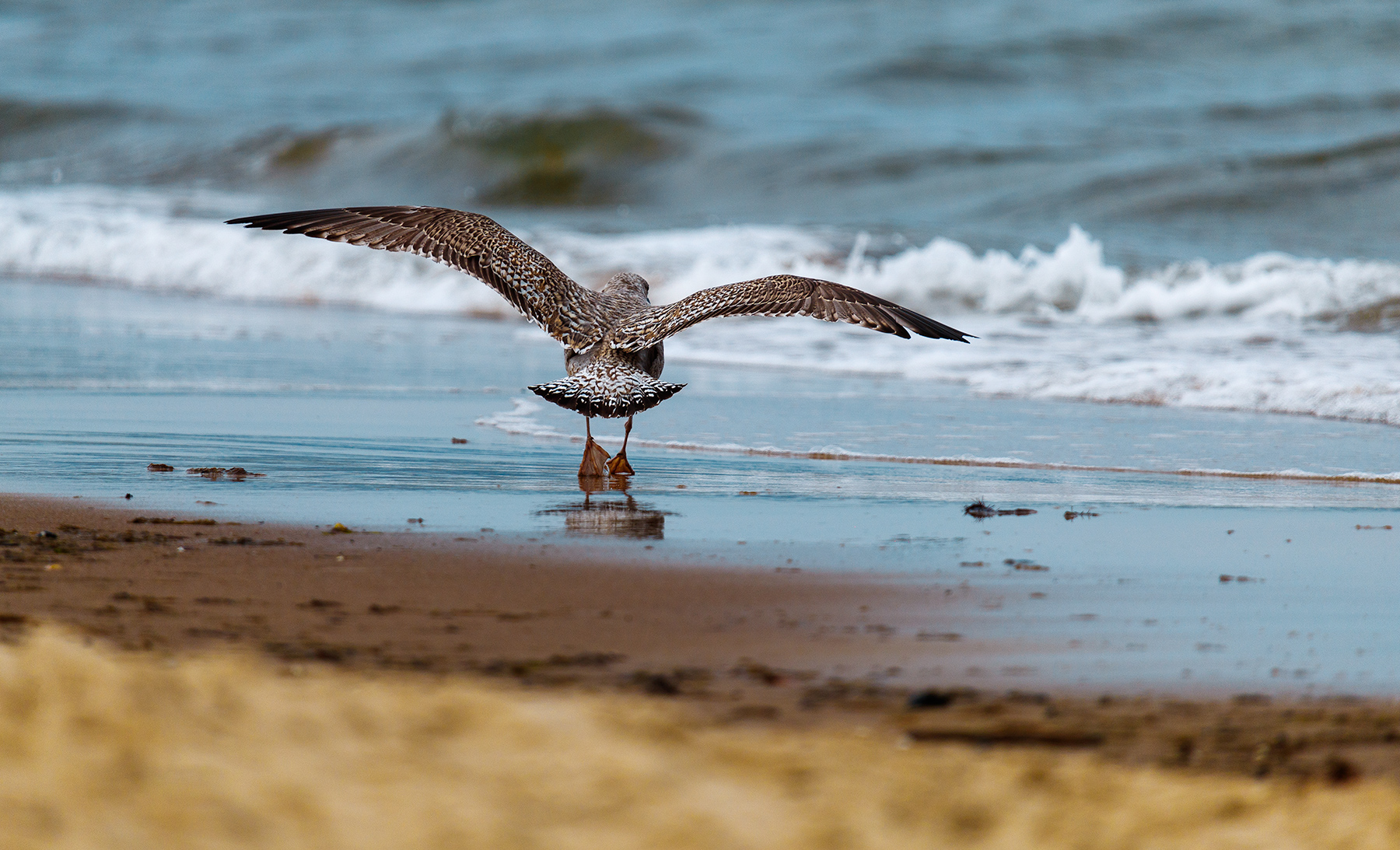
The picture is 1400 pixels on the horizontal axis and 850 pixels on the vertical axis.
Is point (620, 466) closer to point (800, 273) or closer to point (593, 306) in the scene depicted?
point (593, 306)

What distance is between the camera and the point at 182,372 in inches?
299

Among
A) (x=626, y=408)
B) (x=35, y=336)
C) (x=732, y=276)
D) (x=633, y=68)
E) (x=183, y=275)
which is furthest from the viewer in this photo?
(x=633, y=68)

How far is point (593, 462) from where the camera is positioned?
5.43 meters

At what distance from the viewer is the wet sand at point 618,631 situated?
2.59 metres

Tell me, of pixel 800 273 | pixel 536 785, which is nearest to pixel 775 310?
pixel 536 785

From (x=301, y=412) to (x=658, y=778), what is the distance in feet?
14.9

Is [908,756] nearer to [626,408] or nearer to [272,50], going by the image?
[626,408]

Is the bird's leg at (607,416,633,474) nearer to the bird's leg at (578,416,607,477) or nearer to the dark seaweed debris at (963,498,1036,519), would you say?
the bird's leg at (578,416,607,477)

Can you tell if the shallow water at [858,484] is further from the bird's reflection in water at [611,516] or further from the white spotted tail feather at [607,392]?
the white spotted tail feather at [607,392]

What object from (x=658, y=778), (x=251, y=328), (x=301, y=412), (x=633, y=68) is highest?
(x=633, y=68)

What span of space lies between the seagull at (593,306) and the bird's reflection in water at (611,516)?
0.31 meters

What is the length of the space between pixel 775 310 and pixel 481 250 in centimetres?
123

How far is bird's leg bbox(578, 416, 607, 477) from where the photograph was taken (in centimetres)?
539

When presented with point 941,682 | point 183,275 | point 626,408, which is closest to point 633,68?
point 183,275
